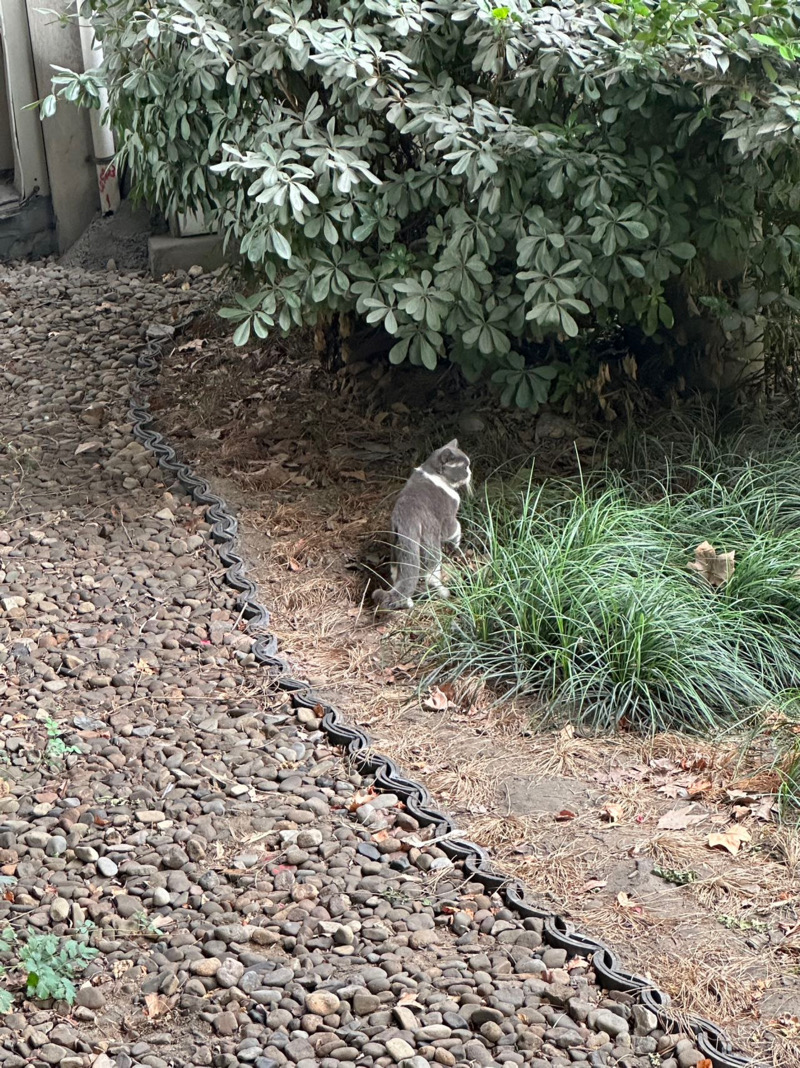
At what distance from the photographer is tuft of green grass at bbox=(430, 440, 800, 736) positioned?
13.5 feet

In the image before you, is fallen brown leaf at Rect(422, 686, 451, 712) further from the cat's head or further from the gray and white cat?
the cat's head

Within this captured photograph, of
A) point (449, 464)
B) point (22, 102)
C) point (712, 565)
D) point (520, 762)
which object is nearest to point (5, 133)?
point (22, 102)

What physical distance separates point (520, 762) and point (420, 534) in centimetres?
109

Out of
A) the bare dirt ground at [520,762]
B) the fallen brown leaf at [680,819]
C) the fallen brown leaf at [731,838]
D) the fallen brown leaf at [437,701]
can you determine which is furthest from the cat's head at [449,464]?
the fallen brown leaf at [731,838]

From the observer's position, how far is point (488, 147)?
4621 millimetres

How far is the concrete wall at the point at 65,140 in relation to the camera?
812 cm

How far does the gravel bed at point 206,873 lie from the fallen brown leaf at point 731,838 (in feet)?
2.29

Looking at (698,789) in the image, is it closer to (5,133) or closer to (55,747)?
(55,747)

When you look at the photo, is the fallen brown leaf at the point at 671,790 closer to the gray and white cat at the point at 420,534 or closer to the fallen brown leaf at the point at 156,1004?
the gray and white cat at the point at 420,534

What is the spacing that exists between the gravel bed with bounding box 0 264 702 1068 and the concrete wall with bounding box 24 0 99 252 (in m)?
A: 4.18

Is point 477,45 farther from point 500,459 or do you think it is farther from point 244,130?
point 500,459

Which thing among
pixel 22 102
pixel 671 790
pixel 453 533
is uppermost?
pixel 22 102

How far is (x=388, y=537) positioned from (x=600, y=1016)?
2570 mm

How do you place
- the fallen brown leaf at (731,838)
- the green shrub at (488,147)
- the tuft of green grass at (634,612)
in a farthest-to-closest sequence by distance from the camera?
the green shrub at (488,147) → the tuft of green grass at (634,612) → the fallen brown leaf at (731,838)
